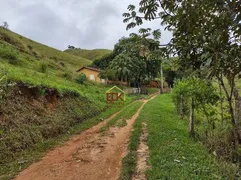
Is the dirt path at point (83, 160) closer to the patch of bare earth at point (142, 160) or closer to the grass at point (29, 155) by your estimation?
the grass at point (29, 155)

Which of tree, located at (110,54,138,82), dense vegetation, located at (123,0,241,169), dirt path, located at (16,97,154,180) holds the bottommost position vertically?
dirt path, located at (16,97,154,180)

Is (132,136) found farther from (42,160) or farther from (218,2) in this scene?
(218,2)

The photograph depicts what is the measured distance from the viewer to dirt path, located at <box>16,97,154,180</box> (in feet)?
18.1

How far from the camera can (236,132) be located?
6023mm

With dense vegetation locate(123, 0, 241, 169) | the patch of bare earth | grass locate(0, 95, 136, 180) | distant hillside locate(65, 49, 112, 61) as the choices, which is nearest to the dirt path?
grass locate(0, 95, 136, 180)

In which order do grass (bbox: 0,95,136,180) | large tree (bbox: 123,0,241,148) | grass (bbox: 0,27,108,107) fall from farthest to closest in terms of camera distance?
grass (bbox: 0,27,108,107) → grass (bbox: 0,95,136,180) → large tree (bbox: 123,0,241,148)

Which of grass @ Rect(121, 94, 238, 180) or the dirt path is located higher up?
grass @ Rect(121, 94, 238, 180)

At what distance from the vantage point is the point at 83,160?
6.54 metres

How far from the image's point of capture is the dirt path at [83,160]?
5504mm

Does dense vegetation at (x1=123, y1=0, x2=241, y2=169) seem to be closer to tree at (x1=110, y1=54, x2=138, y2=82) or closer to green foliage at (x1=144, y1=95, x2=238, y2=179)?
green foliage at (x1=144, y1=95, x2=238, y2=179)

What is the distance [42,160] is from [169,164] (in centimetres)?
356

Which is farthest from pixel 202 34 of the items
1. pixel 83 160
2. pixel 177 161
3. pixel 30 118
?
pixel 30 118

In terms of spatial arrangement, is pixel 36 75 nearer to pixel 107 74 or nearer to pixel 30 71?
pixel 30 71

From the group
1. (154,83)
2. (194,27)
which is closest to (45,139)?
(194,27)
